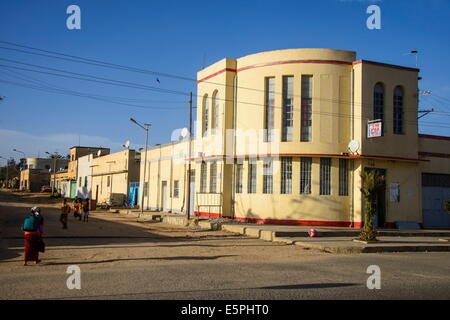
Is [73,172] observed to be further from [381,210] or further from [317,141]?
[381,210]

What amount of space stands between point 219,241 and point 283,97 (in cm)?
956

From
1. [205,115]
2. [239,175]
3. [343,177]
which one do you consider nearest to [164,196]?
[205,115]

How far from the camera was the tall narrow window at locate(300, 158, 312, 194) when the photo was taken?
24.1m

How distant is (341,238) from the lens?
20438 mm

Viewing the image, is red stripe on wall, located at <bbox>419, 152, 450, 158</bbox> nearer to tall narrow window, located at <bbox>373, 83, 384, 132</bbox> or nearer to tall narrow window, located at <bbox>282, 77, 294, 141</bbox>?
tall narrow window, located at <bbox>373, 83, 384, 132</bbox>

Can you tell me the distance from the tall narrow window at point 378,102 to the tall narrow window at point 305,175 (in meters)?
4.61

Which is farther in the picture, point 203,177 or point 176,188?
point 176,188

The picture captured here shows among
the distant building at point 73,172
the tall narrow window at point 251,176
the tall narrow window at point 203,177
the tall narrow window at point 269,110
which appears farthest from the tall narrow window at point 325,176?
the distant building at point 73,172

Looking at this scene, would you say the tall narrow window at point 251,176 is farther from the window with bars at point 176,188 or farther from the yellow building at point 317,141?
the window with bars at point 176,188

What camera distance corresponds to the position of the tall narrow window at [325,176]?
24.1 m

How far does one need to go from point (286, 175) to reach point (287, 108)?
373 cm
